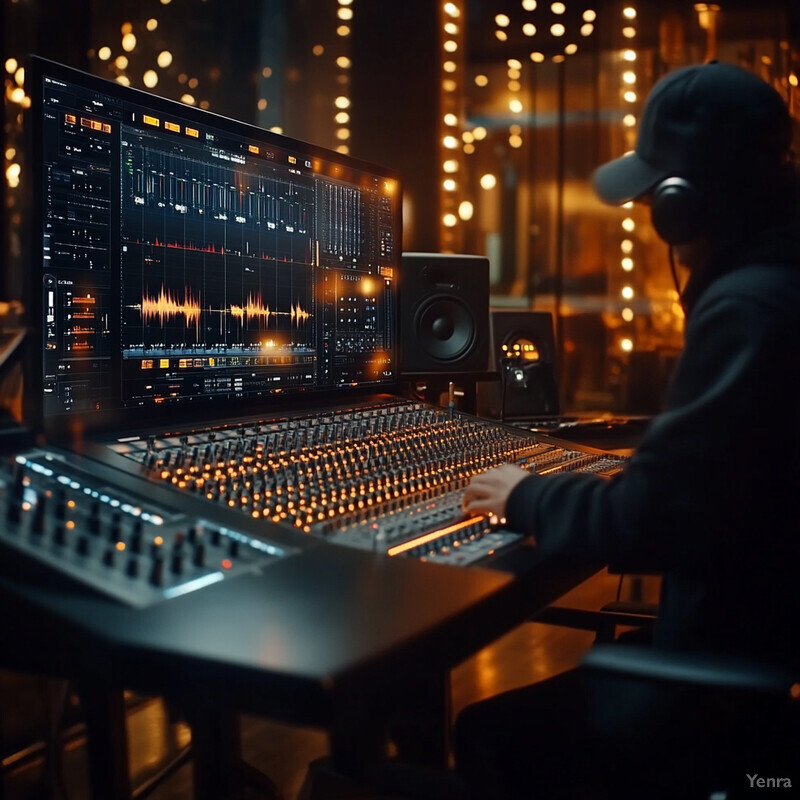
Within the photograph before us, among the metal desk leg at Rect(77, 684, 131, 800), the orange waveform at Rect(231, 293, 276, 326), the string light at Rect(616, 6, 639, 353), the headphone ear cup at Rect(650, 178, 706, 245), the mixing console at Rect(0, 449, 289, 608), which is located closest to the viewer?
the mixing console at Rect(0, 449, 289, 608)

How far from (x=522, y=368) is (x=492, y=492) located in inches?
56.1

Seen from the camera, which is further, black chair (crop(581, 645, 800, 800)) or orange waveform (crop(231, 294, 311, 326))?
orange waveform (crop(231, 294, 311, 326))

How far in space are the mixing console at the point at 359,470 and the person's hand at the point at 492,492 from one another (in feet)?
0.05

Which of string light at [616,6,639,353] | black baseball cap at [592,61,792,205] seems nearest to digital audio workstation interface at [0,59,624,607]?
black baseball cap at [592,61,792,205]

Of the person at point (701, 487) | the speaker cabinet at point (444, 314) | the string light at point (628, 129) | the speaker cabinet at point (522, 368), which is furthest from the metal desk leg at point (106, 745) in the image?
the string light at point (628, 129)

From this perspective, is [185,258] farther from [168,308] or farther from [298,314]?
[298,314]

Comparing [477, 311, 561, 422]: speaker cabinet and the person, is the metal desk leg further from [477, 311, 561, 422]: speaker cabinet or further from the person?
[477, 311, 561, 422]: speaker cabinet

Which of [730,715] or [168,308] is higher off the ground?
[168,308]

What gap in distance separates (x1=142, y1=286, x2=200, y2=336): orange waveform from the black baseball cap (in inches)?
28.5

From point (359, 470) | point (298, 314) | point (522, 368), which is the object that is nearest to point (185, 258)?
point (298, 314)

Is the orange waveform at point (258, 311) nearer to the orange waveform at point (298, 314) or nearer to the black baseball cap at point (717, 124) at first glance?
the orange waveform at point (298, 314)

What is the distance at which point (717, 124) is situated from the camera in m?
0.93

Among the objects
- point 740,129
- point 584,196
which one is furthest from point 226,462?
point 584,196

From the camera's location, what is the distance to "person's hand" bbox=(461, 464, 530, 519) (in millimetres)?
1014
